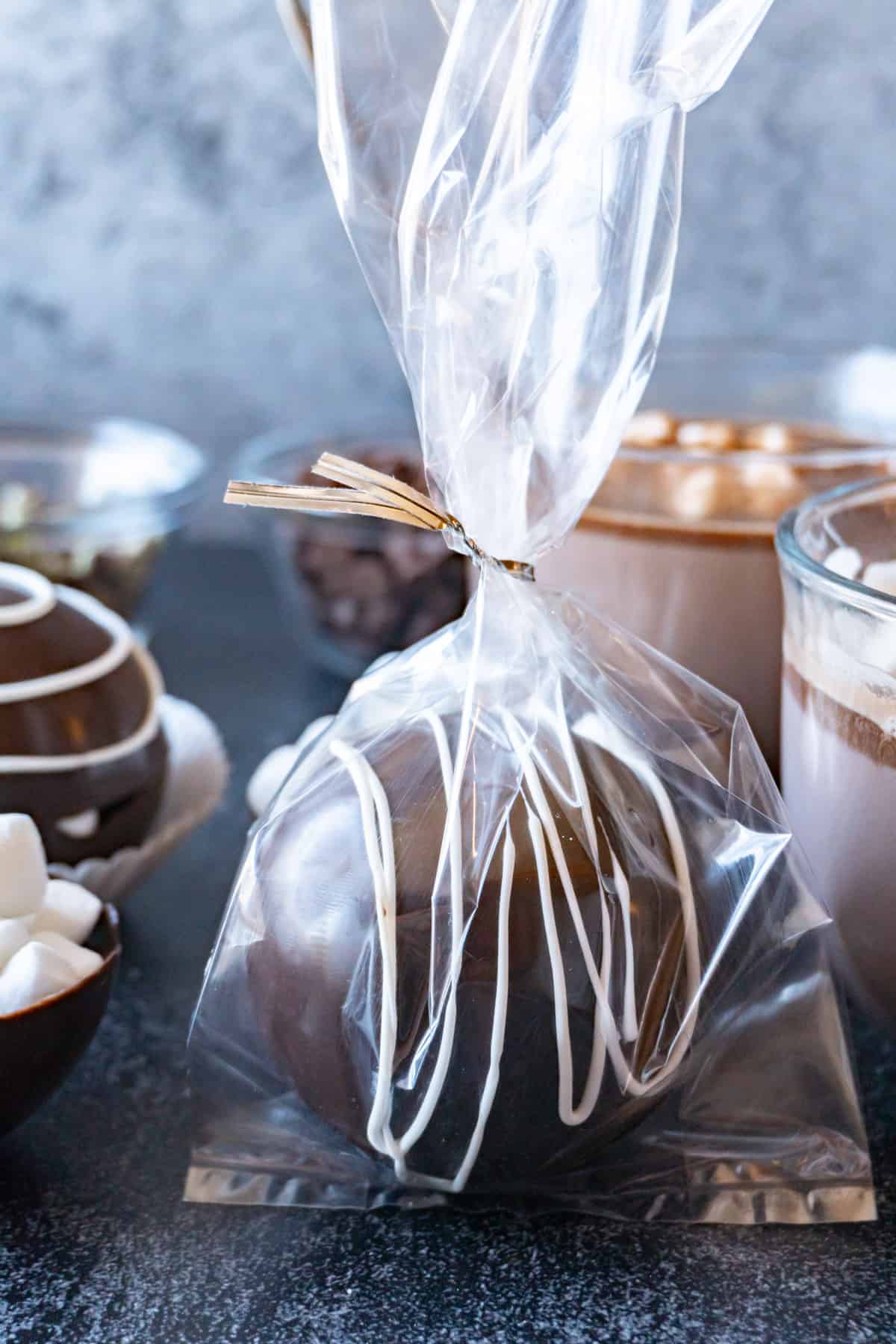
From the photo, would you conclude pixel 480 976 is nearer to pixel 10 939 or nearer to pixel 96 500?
pixel 10 939

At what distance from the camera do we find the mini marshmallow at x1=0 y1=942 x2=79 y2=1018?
47cm

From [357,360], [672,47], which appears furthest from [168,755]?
[357,360]

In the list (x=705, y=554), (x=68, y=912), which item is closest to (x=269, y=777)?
(x=68, y=912)

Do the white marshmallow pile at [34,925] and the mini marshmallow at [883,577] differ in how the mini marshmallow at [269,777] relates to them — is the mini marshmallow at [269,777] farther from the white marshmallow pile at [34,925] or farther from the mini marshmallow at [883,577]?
the mini marshmallow at [883,577]

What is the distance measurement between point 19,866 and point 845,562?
347 mm

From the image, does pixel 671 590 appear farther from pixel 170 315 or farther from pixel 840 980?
pixel 170 315

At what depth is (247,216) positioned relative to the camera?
1.12 m

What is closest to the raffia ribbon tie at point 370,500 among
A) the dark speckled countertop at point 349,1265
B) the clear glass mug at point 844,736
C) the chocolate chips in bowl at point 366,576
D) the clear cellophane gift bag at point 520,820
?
the clear cellophane gift bag at point 520,820

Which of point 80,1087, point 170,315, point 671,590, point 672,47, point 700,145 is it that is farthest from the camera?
point 170,315

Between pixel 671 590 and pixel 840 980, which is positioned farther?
pixel 671 590

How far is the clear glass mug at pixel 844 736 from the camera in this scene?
1.59ft

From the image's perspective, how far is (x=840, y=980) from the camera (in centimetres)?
57

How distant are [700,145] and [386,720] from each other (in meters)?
0.71

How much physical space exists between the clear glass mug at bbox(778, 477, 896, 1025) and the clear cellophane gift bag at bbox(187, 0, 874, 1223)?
0.03 m
